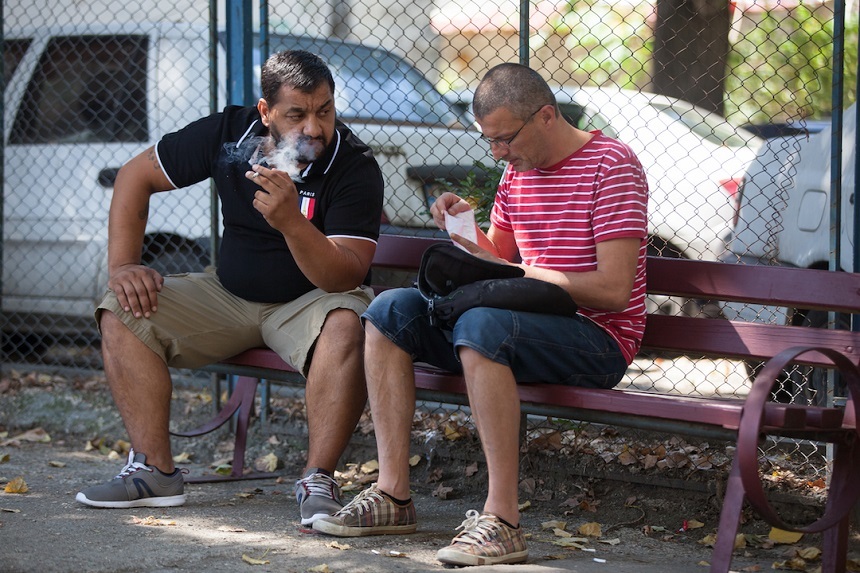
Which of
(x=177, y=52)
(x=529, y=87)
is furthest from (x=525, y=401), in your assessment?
(x=177, y=52)

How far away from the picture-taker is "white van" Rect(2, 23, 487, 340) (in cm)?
639

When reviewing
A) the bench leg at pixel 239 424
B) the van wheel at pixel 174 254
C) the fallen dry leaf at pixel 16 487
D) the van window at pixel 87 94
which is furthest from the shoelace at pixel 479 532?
the van window at pixel 87 94

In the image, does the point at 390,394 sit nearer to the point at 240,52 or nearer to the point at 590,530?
the point at 590,530

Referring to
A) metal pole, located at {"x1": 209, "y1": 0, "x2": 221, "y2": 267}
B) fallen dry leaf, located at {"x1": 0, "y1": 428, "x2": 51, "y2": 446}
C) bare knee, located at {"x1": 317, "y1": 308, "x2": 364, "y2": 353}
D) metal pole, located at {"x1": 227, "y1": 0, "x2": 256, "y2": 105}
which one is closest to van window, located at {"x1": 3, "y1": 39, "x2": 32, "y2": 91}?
metal pole, located at {"x1": 209, "y1": 0, "x2": 221, "y2": 267}

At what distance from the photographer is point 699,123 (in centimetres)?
726

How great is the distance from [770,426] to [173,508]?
2170 mm

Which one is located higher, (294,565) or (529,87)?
(529,87)

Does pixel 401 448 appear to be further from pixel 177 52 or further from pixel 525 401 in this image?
pixel 177 52

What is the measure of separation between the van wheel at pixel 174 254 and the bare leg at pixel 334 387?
2656 mm

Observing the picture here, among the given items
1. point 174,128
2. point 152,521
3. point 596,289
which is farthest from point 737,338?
point 174,128

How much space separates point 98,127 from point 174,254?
979 millimetres

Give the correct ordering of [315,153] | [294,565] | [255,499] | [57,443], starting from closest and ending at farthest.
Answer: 1. [294,565]
2. [315,153]
3. [255,499]
4. [57,443]

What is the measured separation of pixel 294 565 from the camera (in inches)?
129

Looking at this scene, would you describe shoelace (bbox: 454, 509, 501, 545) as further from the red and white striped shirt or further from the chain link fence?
the chain link fence
